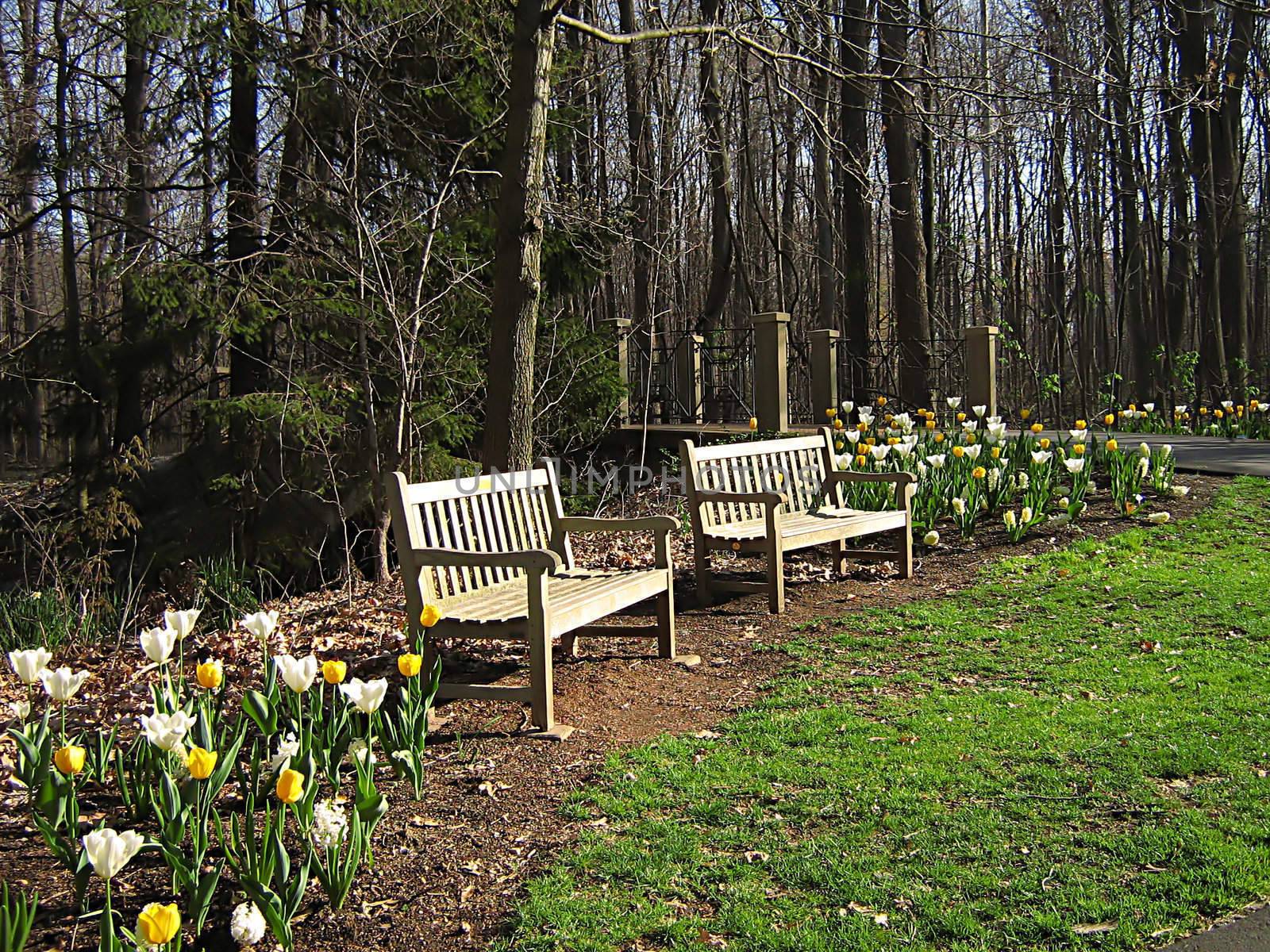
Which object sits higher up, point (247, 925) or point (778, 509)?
point (778, 509)

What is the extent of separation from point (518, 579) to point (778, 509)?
5.88 feet

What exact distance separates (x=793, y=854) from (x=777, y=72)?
7.26 m

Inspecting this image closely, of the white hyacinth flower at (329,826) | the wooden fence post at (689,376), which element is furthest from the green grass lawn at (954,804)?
the wooden fence post at (689,376)

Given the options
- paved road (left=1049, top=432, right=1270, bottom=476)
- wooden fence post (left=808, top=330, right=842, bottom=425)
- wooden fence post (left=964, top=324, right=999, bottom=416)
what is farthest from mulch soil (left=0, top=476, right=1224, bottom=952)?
wooden fence post (left=808, top=330, right=842, bottom=425)

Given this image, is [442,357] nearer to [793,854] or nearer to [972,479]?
[972,479]

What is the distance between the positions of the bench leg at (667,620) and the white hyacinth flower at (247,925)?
305 cm

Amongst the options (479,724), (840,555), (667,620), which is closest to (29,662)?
(479,724)

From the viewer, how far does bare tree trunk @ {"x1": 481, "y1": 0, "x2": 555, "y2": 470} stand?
7133 mm

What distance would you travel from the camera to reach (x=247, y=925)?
2.55 m

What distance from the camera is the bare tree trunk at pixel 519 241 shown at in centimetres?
713

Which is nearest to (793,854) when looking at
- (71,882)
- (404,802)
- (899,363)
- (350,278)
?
(404,802)

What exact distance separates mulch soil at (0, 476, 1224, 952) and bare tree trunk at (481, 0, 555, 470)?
122 centimetres

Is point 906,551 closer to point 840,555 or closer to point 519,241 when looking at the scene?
point 840,555

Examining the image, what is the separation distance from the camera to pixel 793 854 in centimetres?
320
